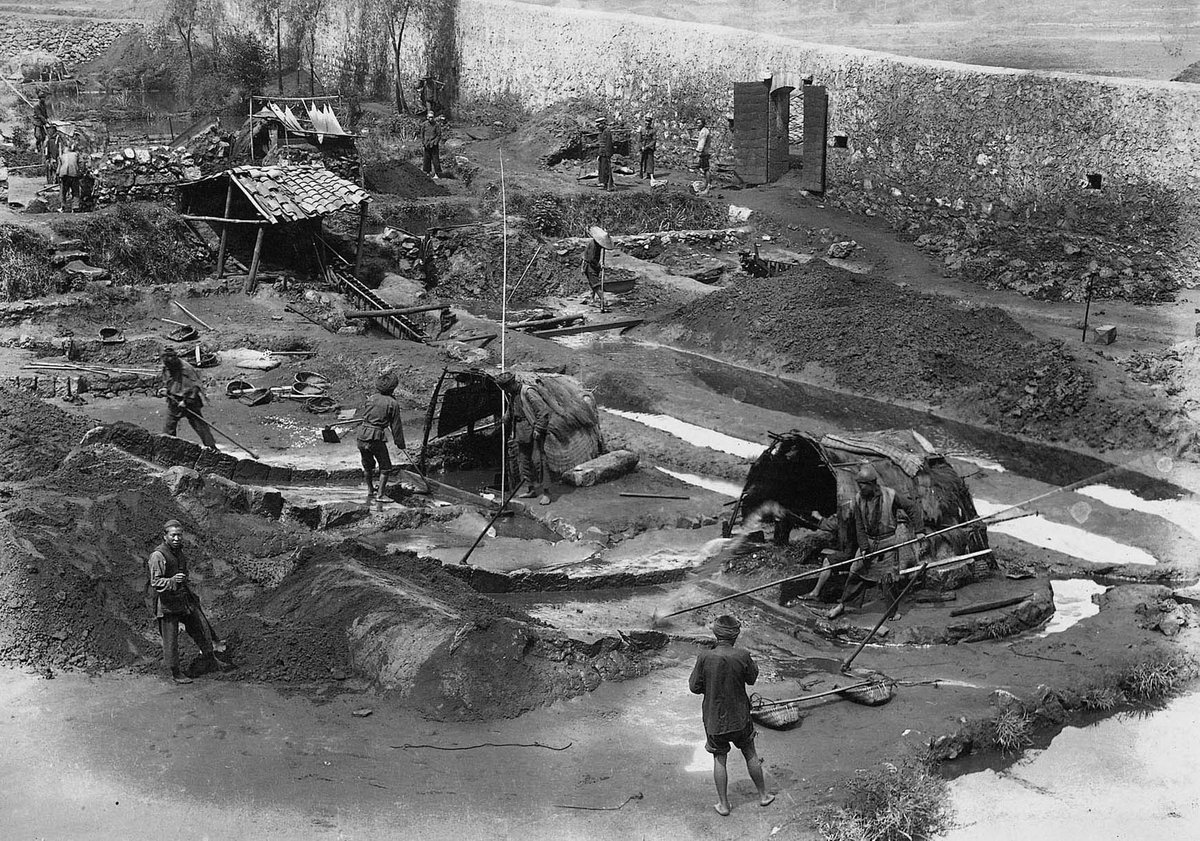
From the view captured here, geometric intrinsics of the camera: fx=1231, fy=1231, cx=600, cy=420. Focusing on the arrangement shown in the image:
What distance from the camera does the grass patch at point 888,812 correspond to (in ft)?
24.2

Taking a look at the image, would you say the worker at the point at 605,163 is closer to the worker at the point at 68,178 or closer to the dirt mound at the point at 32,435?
the worker at the point at 68,178

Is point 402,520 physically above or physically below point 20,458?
below

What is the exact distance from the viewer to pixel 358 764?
8.09 metres

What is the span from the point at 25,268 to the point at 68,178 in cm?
351

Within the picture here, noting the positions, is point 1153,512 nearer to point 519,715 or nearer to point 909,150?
point 519,715

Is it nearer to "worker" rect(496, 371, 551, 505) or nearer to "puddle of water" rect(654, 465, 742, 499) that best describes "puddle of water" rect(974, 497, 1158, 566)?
"puddle of water" rect(654, 465, 742, 499)

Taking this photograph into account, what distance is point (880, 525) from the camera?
1159 cm

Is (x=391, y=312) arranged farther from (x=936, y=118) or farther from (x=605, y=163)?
(x=936, y=118)

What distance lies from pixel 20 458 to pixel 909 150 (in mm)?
20743

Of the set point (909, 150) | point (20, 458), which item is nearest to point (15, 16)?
point (909, 150)

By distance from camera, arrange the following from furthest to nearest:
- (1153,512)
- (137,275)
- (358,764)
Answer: (137,275), (1153,512), (358,764)

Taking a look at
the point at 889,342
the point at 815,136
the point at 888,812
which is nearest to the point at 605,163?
the point at 815,136

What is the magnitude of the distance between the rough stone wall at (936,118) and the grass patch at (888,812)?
16.0 m

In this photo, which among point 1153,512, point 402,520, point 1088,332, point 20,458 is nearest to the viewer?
point 20,458
